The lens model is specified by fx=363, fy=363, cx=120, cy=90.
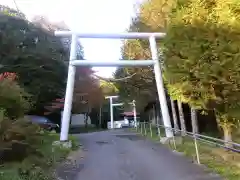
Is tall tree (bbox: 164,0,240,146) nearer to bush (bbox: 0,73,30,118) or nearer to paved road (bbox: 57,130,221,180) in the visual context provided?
paved road (bbox: 57,130,221,180)

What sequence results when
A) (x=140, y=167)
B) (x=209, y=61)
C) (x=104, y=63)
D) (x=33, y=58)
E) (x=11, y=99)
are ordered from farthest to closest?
(x=33, y=58)
(x=104, y=63)
(x=11, y=99)
(x=209, y=61)
(x=140, y=167)

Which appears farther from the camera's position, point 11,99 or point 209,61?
point 11,99

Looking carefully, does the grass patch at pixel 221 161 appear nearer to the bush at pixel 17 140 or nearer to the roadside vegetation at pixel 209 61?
the roadside vegetation at pixel 209 61

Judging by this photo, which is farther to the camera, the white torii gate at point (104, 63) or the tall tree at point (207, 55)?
the white torii gate at point (104, 63)

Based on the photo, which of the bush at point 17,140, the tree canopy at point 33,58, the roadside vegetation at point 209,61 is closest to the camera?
the bush at point 17,140

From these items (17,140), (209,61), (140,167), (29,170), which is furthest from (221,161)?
(17,140)

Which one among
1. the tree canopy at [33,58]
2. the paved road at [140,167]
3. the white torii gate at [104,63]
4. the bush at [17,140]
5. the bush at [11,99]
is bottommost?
the paved road at [140,167]

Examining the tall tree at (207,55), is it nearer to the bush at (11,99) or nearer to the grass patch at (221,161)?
the grass patch at (221,161)

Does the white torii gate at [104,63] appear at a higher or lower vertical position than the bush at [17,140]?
higher

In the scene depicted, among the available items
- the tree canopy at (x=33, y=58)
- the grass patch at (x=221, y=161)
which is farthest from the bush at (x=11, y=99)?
the tree canopy at (x=33, y=58)

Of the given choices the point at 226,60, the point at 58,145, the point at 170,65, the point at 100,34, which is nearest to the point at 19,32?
the point at 100,34

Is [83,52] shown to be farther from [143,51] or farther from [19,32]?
[143,51]

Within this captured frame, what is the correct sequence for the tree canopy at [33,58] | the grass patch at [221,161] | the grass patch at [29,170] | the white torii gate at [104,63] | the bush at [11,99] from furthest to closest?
the tree canopy at [33,58] → the white torii gate at [104,63] → the bush at [11,99] → the grass patch at [221,161] → the grass patch at [29,170]

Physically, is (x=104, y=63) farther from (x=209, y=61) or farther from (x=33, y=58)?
(x=33, y=58)
